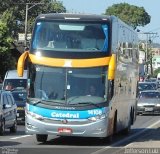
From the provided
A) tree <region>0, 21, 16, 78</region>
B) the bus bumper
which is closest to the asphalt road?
the bus bumper

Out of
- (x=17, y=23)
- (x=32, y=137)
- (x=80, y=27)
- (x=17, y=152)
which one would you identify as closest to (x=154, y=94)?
(x=32, y=137)

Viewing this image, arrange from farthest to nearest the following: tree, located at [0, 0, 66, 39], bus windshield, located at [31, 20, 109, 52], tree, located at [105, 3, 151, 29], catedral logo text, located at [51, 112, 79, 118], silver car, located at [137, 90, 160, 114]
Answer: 1. tree, located at [105, 3, 151, 29]
2. tree, located at [0, 0, 66, 39]
3. silver car, located at [137, 90, 160, 114]
4. bus windshield, located at [31, 20, 109, 52]
5. catedral logo text, located at [51, 112, 79, 118]

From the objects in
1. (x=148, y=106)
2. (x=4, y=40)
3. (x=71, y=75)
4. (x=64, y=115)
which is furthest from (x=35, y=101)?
(x=4, y=40)

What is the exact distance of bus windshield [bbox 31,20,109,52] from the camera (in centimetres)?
1934

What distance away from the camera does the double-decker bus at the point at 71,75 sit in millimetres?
18906

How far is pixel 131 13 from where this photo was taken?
12975 cm

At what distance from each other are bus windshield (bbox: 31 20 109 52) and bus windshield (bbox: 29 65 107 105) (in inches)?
26.4

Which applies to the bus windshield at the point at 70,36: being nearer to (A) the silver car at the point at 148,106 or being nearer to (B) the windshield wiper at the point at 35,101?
(B) the windshield wiper at the point at 35,101

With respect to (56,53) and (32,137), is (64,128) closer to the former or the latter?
(56,53)

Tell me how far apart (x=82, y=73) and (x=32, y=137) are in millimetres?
5049

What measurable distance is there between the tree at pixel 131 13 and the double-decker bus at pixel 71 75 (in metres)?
106

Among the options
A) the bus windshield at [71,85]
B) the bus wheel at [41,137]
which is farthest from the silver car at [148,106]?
the bus windshield at [71,85]

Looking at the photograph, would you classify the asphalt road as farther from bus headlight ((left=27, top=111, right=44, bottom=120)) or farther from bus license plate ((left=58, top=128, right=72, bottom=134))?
bus headlight ((left=27, top=111, right=44, bottom=120))

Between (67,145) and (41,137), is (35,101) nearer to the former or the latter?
(67,145)
